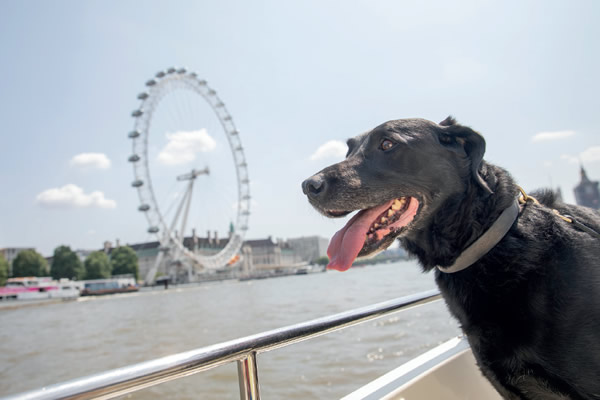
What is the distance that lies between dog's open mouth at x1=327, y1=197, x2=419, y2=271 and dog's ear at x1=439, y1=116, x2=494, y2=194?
272mm

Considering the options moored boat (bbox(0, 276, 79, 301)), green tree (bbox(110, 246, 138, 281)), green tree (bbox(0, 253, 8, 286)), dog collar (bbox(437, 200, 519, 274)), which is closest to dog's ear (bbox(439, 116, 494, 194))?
dog collar (bbox(437, 200, 519, 274))

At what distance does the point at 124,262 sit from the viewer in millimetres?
65625

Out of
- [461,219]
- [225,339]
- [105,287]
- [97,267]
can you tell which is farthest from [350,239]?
[97,267]

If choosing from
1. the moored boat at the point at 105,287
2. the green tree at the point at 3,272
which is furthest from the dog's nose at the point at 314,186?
the green tree at the point at 3,272

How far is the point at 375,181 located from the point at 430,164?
0.81 feet

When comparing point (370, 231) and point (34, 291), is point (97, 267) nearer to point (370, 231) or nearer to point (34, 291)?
point (34, 291)

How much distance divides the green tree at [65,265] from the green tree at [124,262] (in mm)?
6948

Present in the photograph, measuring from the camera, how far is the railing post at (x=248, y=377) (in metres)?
1.22

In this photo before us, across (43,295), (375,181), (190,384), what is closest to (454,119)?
(375,181)

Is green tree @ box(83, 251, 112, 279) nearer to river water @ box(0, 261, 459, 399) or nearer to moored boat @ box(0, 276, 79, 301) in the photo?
moored boat @ box(0, 276, 79, 301)

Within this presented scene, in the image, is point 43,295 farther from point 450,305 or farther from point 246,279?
point 450,305

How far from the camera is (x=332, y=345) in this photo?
361 inches

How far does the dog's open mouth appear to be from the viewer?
1.63m

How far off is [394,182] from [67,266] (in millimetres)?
65191
